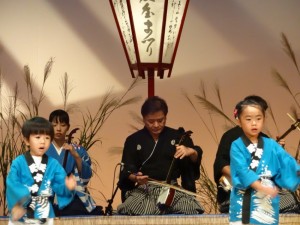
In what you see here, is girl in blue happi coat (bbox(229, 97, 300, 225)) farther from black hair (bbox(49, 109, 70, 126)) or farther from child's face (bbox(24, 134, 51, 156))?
black hair (bbox(49, 109, 70, 126))

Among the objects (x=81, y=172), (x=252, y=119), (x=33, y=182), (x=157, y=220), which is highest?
(x=252, y=119)

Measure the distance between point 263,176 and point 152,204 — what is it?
1.32 m

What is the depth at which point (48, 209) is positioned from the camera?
4.21m

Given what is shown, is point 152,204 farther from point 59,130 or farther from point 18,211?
point 18,211

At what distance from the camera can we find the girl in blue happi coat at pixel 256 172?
4.02 meters

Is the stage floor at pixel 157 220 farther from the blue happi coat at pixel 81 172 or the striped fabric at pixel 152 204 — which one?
the blue happi coat at pixel 81 172

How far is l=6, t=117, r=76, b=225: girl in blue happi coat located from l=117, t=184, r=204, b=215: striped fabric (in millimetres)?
1032

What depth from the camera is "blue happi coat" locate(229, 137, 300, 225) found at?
402 centimetres

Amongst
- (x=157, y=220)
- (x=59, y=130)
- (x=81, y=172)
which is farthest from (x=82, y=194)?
(x=157, y=220)

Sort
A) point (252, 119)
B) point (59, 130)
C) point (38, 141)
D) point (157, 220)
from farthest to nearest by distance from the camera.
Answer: point (59, 130) < point (157, 220) < point (38, 141) < point (252, 119)

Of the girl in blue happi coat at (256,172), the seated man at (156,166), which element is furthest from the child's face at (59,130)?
the girl in blue happi coat at (256,172)

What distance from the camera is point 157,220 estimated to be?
503 cm

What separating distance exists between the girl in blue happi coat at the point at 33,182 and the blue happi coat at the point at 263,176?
911 mm

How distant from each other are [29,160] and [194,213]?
145cm
